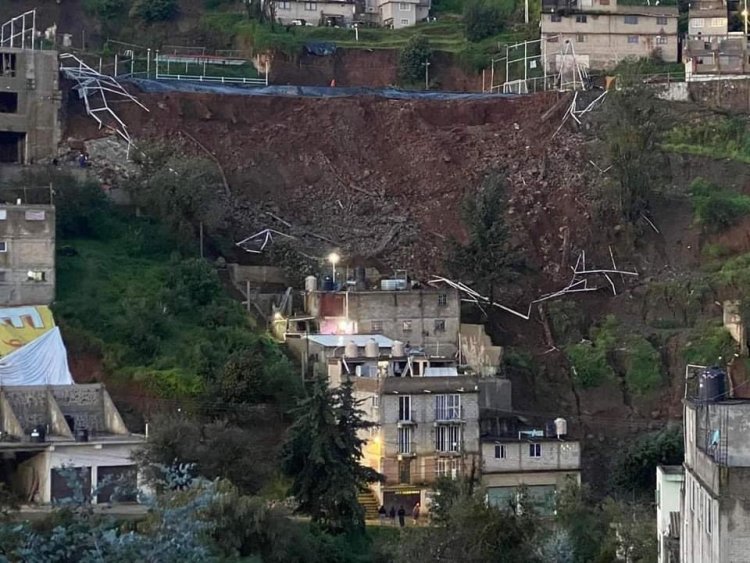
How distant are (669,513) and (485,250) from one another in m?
23.6

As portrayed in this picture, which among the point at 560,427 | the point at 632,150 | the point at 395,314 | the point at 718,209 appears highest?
the point at 632,150

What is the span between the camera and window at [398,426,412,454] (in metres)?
48.6

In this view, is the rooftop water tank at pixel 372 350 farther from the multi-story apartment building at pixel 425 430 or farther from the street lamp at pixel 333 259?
the street lamp at pixel 333 259

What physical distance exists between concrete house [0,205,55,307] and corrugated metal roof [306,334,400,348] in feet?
22.9

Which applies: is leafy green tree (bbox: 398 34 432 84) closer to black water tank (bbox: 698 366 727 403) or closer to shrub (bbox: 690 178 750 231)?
shrub (bbox: 690 178 750 231)

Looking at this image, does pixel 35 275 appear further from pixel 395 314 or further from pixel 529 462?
pixel 529 462

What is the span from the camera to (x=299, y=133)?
221ft

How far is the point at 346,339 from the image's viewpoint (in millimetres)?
53312

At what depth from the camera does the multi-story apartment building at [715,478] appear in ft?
86.9

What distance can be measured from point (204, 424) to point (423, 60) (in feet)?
104

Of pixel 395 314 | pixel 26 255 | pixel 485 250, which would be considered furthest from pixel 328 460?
pixel 485 250

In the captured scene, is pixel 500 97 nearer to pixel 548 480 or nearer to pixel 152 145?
pixel 152 145

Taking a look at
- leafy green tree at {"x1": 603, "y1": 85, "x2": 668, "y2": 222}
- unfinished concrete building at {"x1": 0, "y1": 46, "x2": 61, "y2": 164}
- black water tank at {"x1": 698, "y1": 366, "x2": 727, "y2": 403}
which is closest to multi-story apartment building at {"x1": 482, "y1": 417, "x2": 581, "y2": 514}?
leafy green tree at {"x1": 603, "y1": 85, "x2": 668, "y2": 222}

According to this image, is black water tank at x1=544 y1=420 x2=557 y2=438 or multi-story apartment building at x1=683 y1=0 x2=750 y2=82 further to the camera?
multi-story apartment building at x1=683 y1=0 x2=750 y2=82
